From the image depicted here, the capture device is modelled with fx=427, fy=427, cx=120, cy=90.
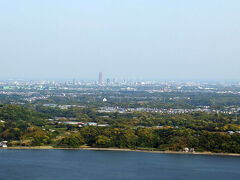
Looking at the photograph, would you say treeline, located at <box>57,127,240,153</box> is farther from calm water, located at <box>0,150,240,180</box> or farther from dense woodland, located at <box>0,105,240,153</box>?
calm water, located at <box>0,150,240,180</box>

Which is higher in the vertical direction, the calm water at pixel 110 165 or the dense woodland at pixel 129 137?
the dense woodland at pixel 129 137

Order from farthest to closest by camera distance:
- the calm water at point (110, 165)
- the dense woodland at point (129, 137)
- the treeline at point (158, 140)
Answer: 1. the dense woodland at point (129, 137)
2. the treeline at point (158, 140)
3. the calm water at point (110, 165)

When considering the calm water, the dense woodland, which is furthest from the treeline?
the calm water

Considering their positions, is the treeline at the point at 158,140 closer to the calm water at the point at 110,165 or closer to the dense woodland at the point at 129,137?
the dense woodland at the point at 129,137

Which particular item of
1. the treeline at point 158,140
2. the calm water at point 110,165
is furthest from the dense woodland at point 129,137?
the calm water at point 110,165

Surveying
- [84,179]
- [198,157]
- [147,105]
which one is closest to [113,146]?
[198,157]

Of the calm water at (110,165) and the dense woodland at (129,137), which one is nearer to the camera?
the calm water at (110,165)

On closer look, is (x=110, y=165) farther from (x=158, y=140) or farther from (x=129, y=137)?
(x=158, y=140)

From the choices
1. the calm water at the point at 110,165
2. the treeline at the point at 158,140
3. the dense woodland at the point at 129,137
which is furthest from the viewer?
the dense woodland at the point at 129,137
